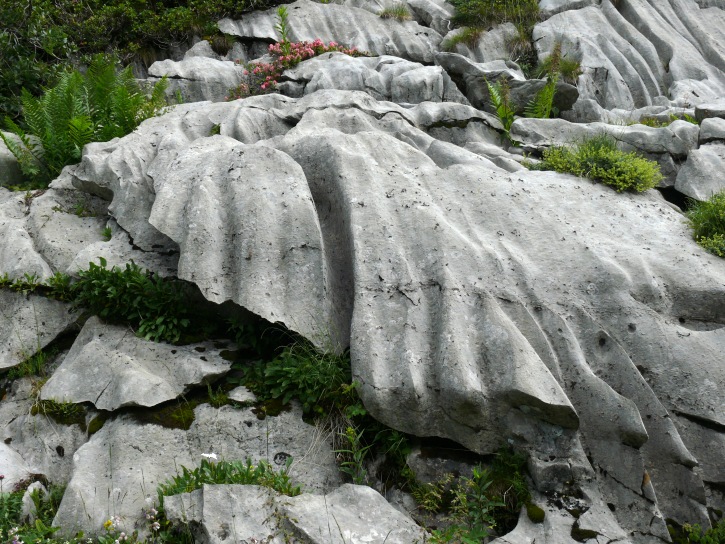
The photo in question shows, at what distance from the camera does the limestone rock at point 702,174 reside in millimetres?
8453

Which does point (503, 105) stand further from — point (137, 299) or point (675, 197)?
point (137, 299)

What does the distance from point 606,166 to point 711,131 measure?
8.86 feet

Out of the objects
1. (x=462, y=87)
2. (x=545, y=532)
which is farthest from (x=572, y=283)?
(x=462, y=87)

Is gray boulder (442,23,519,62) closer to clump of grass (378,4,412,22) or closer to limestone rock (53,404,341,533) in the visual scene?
clump of grass (378,4,412,22)

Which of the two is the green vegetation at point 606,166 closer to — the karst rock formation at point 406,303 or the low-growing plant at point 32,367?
the karst rock formation at point 406,303

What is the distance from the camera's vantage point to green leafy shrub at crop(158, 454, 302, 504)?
17.0 feet

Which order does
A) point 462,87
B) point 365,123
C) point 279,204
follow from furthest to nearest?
point 462,87
point 365,123
point 279,204

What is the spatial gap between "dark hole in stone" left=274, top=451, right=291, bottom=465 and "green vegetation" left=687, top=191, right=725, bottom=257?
5112 mm

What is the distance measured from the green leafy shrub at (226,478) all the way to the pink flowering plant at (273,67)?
939 cm

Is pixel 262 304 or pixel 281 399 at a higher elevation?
pixel 262 304

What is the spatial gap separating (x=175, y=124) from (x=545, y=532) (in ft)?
24.8

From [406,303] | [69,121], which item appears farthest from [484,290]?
[69,121]

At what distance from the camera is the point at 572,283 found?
Answer: 6.53m

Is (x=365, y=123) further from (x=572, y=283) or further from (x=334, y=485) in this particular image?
(x=334, y=485)
